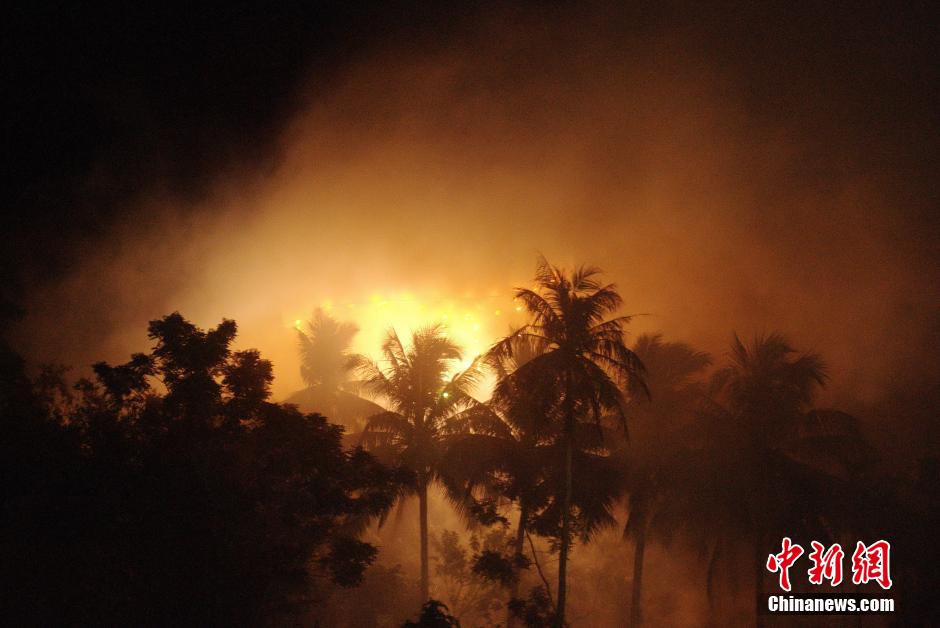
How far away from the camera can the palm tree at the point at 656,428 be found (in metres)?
21.8

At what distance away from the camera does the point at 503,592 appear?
83.4 ft

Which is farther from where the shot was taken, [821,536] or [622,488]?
[622,488]

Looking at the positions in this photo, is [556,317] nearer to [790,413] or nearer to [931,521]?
[790,413]

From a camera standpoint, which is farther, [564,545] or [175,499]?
[564,545]

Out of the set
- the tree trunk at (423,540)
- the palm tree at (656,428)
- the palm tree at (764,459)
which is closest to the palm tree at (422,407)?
the tree trunk at (423,540)

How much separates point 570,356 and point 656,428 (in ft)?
30.5

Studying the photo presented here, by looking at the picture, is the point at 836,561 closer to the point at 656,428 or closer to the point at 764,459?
Result: the point at 764,459

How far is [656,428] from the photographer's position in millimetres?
22672

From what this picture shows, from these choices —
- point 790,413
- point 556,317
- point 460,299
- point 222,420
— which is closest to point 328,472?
point 222,420

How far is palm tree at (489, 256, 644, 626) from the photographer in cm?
1564

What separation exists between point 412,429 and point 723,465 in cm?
1261

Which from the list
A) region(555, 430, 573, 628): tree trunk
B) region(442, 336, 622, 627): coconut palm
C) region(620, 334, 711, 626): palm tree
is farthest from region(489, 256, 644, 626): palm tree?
region(620, 334, 711, 626): palm tree

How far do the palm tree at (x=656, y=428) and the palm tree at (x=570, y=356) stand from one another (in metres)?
6.74

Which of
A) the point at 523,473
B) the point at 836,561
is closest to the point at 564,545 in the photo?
the point at 523,473
